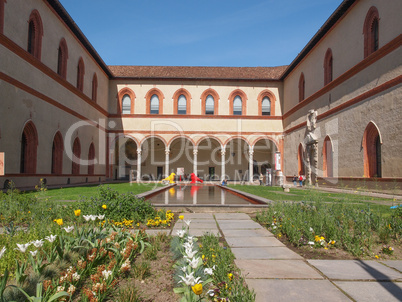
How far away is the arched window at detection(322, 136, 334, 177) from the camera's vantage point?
63.8ft

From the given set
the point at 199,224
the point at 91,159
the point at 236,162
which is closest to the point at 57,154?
the point at 91,159

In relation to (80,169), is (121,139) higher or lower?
higher

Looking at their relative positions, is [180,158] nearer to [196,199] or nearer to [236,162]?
[236,162]

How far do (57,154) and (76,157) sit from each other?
2762 mm

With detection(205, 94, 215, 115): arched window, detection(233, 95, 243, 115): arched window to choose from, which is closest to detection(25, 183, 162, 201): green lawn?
detection(205, 94, 215, 115): arched window

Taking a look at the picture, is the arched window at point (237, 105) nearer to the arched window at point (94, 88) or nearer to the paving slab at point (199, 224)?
the arched window at point (94, 88)

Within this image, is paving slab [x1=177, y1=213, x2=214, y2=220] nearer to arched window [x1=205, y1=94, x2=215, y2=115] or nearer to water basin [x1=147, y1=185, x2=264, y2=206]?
water basin [x1=147, y1=185, x2=264, y2=206]

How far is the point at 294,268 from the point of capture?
3316 millimetres

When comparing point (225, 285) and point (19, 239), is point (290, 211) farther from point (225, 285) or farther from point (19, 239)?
point (19, 239)

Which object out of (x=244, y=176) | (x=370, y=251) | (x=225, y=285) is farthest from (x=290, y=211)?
(x=244, y=176)

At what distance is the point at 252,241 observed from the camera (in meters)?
4.59

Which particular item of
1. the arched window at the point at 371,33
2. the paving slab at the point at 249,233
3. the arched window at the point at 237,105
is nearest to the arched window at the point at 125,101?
the arched window at the point at 237,105

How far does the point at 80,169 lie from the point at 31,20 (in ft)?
34.1

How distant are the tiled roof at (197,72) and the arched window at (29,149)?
48.6ft
